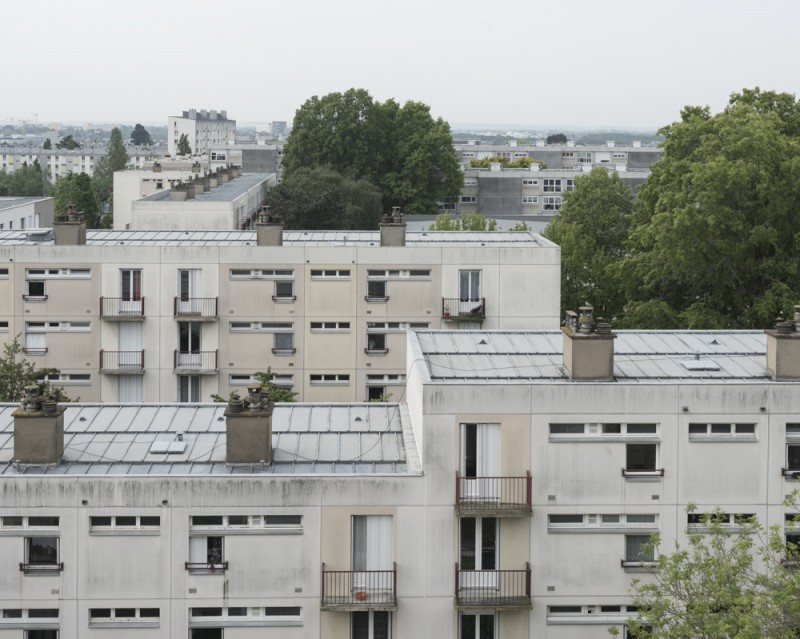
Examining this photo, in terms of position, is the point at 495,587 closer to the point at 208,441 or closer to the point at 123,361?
the point at 208,441

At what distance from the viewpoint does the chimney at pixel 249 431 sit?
29.1m

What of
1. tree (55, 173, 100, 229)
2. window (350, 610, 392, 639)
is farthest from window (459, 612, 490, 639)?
tree (55, 173, 100, 229)

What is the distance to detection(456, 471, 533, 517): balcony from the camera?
1112 inches

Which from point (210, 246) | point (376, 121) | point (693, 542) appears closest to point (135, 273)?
point (210, 246)

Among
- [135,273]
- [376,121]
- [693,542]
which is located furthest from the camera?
[376,121]

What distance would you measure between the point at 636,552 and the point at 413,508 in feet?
15.3

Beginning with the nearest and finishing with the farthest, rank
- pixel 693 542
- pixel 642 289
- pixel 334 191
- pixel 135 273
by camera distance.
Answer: pixel 693 542
pixel 135 273
pixel 642 289
pixel 334 191

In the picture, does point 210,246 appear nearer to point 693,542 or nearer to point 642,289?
point 642,289

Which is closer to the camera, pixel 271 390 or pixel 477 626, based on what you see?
pixel 477 626

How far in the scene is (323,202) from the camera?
10094cm

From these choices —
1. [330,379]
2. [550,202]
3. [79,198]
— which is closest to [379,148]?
[550,202]

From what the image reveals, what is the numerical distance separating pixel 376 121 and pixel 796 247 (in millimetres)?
86241

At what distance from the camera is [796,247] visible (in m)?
58.8

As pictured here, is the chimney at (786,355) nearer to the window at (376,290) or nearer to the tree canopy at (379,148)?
the window at (376,290)
